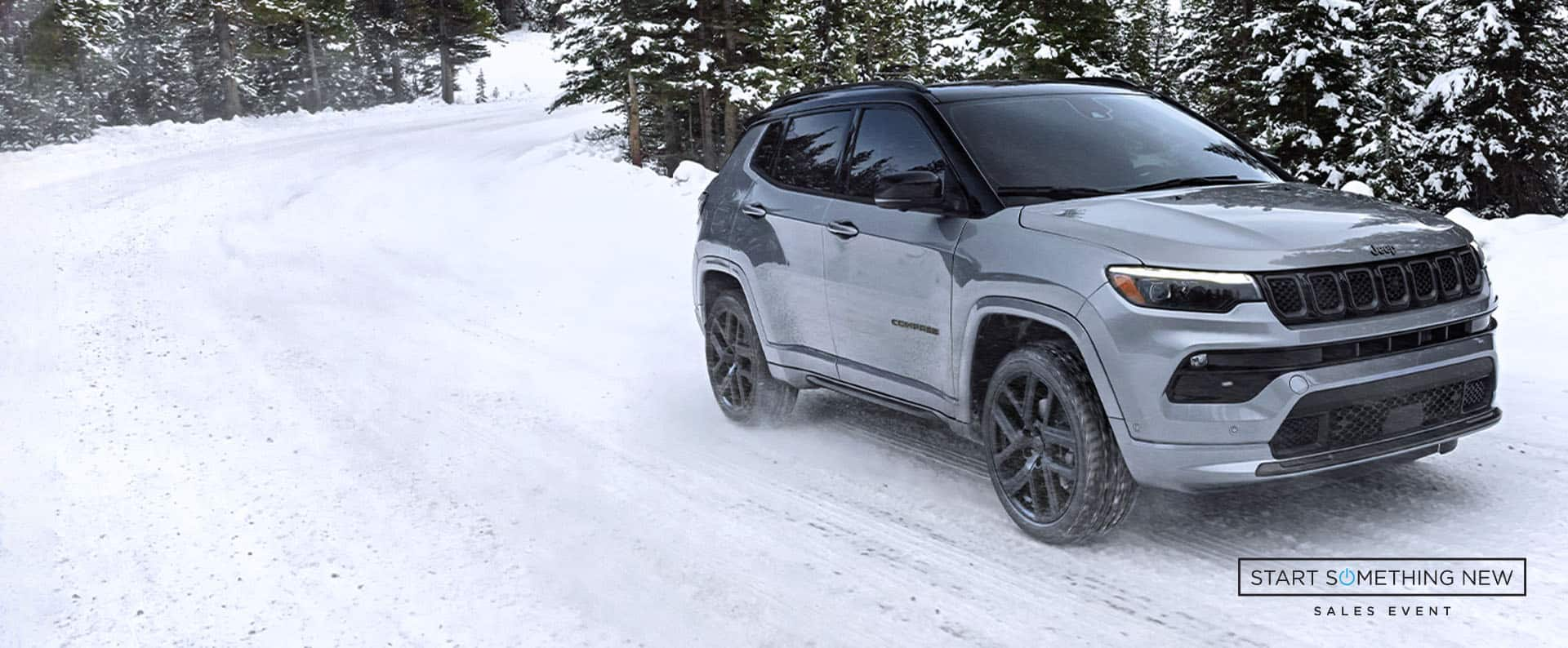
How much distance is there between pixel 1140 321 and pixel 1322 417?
68cm

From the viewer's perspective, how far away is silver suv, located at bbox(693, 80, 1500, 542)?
388 cm

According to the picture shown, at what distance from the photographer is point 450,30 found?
53.2 m

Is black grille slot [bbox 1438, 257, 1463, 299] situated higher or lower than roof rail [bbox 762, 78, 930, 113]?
lower

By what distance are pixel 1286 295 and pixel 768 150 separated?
3.29 meters

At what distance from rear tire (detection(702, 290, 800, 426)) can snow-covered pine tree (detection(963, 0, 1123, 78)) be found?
1777cm

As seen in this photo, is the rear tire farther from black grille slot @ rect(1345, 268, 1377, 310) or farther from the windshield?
black grille slot @ rect(1345, 268, 1377, 310)

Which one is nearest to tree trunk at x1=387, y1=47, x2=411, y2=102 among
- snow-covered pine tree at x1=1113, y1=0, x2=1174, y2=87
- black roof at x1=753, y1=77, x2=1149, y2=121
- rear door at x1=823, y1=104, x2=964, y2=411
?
snow-covered pine tree at x1=1113, y1=0, x2=1174, y2=87

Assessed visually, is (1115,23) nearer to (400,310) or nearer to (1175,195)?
(400,310)

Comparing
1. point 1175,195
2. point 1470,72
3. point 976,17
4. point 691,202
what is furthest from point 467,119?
point 1175,195

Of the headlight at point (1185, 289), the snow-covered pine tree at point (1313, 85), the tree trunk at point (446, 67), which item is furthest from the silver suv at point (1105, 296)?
the tree trunk at point (446, 67)

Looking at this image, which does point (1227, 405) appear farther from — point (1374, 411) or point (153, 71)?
point (153, 71)

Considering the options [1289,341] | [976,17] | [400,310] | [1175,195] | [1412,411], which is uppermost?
[976,17]

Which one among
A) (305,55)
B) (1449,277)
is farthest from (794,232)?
(305,55)

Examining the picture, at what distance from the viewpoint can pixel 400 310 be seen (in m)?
9.80
